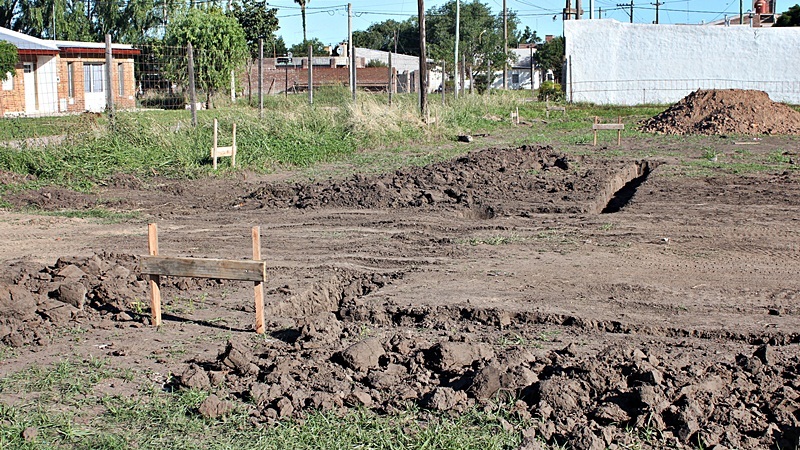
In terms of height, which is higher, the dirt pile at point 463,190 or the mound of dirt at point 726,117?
the mound of dirt at point 726,117

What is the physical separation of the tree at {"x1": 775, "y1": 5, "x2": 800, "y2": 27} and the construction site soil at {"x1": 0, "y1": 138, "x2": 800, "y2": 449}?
47884mm

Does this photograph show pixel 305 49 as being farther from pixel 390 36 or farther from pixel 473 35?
pixel 390 36

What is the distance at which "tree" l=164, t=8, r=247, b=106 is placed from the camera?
35.8m

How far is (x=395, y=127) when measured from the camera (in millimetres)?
23688

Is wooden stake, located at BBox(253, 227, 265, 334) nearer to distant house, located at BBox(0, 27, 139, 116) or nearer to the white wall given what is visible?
distant house, located at BBox(0, 27, 139, 116)

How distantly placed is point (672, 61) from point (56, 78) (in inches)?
1215

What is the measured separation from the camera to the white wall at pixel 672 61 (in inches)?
1797

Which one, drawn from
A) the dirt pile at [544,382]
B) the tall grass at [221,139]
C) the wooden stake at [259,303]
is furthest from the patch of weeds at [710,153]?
the wooden stake at [259,303]

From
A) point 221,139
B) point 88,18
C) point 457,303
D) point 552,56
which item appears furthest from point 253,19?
point 457,303

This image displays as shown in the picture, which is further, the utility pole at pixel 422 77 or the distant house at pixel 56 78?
the distant house at pixel 56 78

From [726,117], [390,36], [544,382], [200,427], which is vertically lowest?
[200,427]

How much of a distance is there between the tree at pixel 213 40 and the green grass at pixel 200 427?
99.0 feet

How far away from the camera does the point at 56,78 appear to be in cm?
3841

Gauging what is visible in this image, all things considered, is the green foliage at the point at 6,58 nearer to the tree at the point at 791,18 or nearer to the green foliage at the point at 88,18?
the green foliage at the point at 88,18
